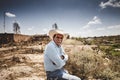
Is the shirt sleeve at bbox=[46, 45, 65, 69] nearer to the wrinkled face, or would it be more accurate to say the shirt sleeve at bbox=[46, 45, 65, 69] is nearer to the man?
the man

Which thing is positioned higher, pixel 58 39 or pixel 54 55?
pixel 58 39

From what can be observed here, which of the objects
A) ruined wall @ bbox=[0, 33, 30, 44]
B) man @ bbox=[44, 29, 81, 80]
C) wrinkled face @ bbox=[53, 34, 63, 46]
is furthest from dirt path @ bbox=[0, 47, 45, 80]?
ruined wall @ bbox=[0, 33, 30, 44]

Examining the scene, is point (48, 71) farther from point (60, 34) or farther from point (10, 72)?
point (10, 72)

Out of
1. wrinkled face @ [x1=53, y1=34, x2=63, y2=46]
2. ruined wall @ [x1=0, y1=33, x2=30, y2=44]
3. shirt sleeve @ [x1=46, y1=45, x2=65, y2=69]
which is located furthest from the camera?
ruined wall @ [x1=0, y1=33, x2=30, y2=44]

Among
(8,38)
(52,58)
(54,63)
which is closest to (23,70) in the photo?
(54,63)

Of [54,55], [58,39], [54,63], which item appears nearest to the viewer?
[54,55]

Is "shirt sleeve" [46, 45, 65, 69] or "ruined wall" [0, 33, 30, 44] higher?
"ruined wall" [0, 33, 30, 44]

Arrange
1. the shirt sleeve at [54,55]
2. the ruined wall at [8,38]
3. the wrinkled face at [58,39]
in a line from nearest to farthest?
the shirt sleeve at [54,55], the wrinkled face at [58,39], the ruined wall at [8,38]

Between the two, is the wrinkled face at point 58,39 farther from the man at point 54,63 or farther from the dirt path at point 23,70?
the dirt path at point 23,70

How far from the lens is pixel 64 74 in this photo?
4531 millimetres

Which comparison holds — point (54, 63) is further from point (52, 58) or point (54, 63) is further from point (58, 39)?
point (58, 39)

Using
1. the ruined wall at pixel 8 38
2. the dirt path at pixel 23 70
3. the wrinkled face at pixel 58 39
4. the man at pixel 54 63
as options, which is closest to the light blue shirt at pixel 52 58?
the man at pixel 54 63

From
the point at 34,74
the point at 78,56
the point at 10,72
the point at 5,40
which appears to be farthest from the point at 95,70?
the point at 5,40

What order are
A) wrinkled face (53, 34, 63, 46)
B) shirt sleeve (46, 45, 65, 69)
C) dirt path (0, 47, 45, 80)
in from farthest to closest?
dirt path (0, 47, 45, 80), wrinkled face (53, 34, 63, 46), shirt sleeve (46, 45, 65, 69)
